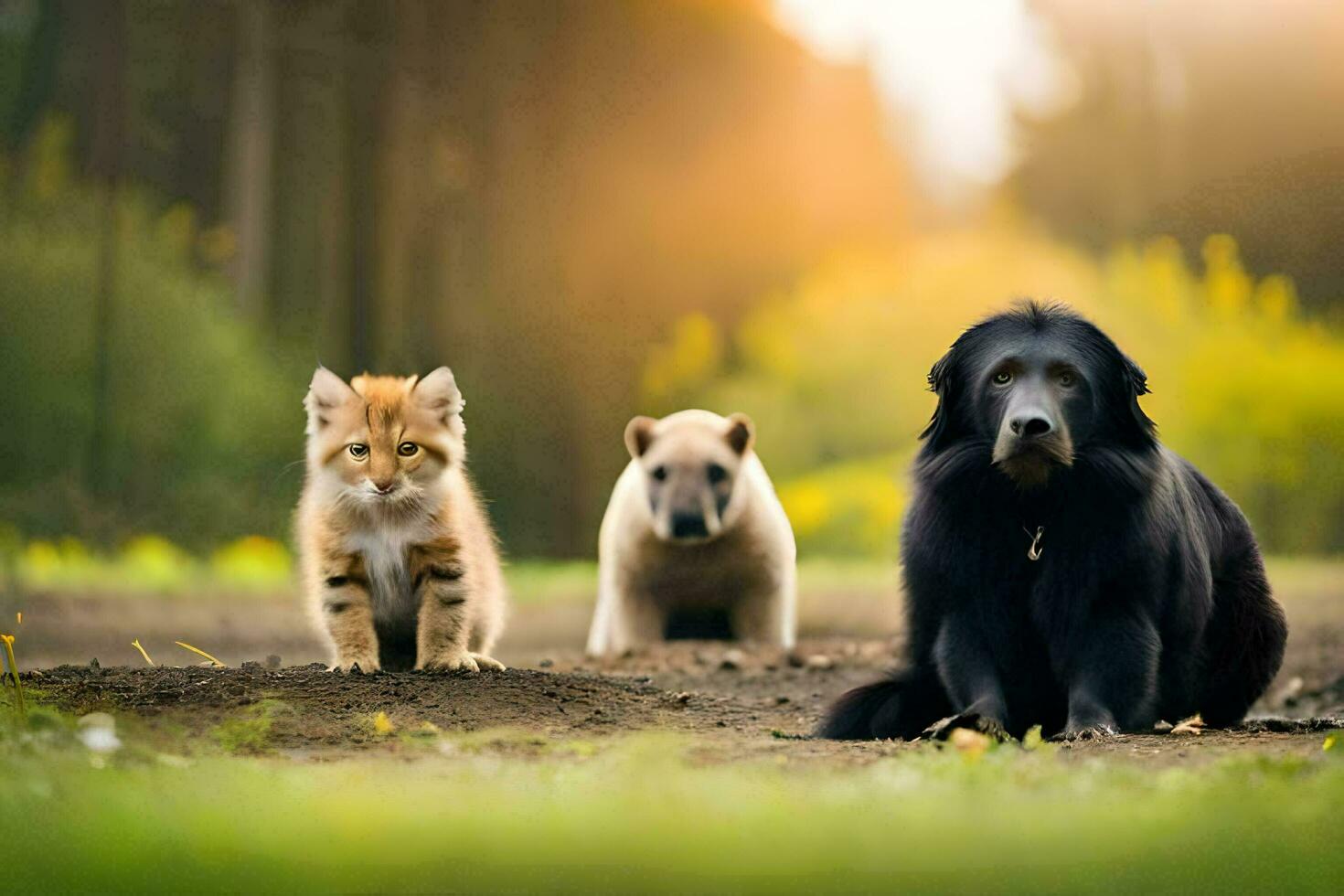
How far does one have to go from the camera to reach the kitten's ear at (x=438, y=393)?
175 inches

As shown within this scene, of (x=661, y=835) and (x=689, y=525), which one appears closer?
(x=661, y=835)

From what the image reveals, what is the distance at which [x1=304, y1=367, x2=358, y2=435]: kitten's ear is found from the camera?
14.6ft

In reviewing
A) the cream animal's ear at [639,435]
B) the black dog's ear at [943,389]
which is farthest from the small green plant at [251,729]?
the cream animal's ear at [639,435]

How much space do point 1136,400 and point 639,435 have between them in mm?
4060

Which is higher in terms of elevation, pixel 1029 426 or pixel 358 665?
pixel 1029 426

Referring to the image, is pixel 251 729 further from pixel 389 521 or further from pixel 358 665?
pixel 389 521

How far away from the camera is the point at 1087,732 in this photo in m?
3.82

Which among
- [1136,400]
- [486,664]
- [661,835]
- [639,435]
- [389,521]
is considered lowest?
[661,835]

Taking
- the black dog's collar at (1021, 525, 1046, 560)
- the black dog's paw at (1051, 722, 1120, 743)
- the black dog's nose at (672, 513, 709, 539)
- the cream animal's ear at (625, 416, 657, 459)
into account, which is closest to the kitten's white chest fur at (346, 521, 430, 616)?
the black dog's collar at (1021, 525, 1046, 560)

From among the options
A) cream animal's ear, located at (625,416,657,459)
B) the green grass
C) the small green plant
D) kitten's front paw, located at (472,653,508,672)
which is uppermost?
cream animal's ear, located at (625,416,657,459)

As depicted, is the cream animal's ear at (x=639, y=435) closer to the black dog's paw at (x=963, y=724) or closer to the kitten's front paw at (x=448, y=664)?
the kitten's front paw at (x=448, y=664)

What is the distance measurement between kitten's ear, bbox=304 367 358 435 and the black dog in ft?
6.09

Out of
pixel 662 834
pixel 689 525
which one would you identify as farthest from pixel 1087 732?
pixel 689 525

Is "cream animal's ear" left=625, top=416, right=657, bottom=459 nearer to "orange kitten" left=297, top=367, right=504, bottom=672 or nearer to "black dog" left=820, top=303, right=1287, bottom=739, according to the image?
"orange kitten" left=297, top=367, right=504, bottom=672
